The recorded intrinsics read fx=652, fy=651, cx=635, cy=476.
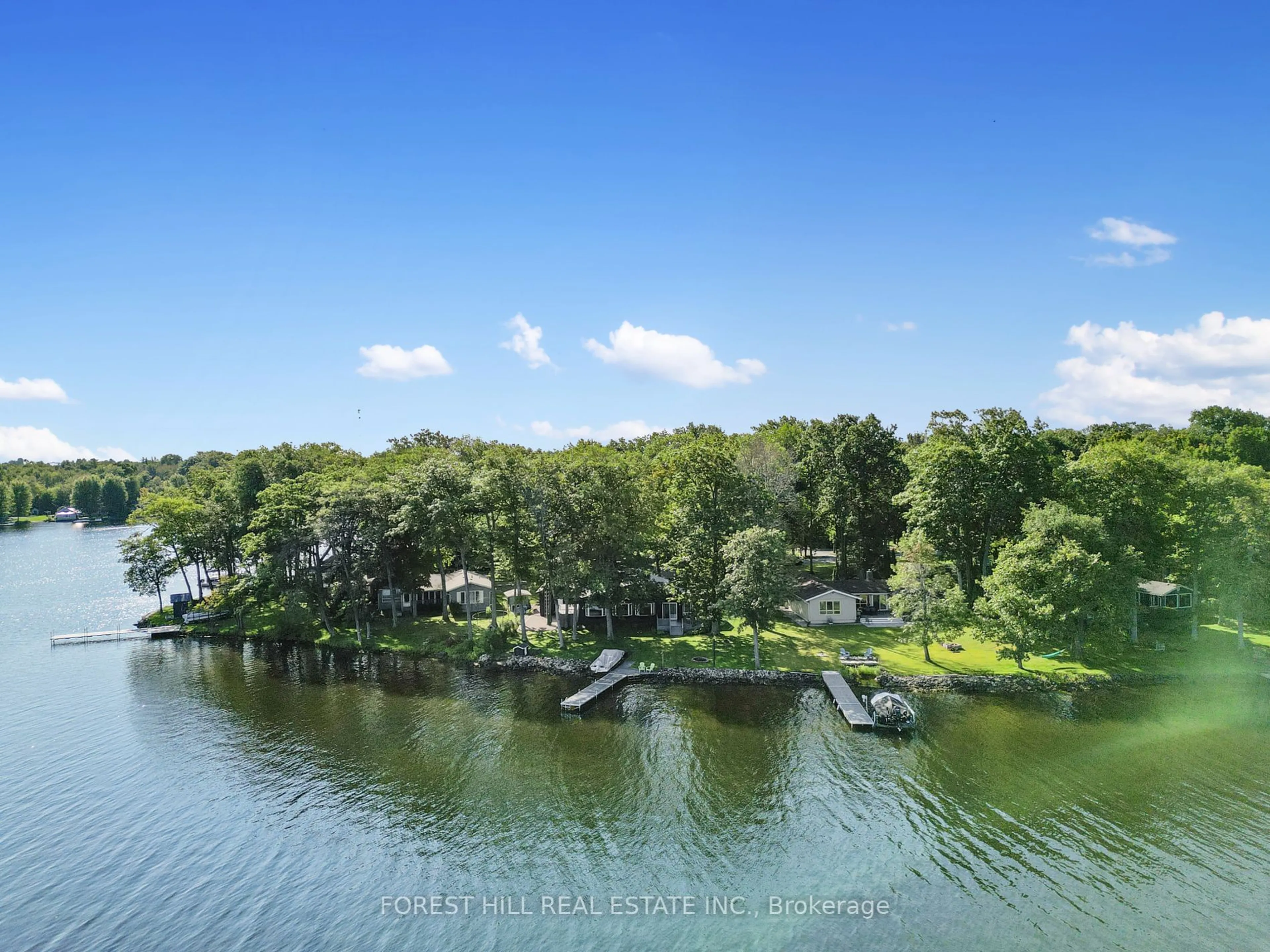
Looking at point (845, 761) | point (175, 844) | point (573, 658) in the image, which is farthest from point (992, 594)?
point (175, 844)

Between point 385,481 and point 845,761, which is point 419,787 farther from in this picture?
point 385,481

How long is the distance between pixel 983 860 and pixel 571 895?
16.7 metres

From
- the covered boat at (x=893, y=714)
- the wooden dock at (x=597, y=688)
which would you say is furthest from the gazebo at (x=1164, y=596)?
the wooden dock at (x=597, y=688)

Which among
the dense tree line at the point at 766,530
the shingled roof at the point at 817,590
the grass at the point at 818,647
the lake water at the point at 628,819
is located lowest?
the lake water at the point at 628,819

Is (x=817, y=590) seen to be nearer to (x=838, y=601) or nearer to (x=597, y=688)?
(x=838, y=601)

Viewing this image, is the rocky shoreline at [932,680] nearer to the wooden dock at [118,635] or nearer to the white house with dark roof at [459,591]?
the white house with dark roof at [459,591]

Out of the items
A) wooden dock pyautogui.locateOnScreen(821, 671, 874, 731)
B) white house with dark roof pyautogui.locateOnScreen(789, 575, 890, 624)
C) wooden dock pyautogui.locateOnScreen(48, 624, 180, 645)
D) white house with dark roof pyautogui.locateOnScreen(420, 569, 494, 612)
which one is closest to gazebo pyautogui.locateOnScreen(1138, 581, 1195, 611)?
white house with dark roof pyautogui.locateOnScreen(789, 575, 890, 624)

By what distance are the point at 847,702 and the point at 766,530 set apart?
50.3ft

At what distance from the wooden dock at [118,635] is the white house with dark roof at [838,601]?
6183cm

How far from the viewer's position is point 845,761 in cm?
3528

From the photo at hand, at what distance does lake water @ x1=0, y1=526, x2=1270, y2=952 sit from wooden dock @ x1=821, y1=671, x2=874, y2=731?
3.38 ft

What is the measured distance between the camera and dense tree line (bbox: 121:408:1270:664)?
48.1 m

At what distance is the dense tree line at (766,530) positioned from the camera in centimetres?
4812

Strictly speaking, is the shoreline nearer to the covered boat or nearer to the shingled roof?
the covered boat
